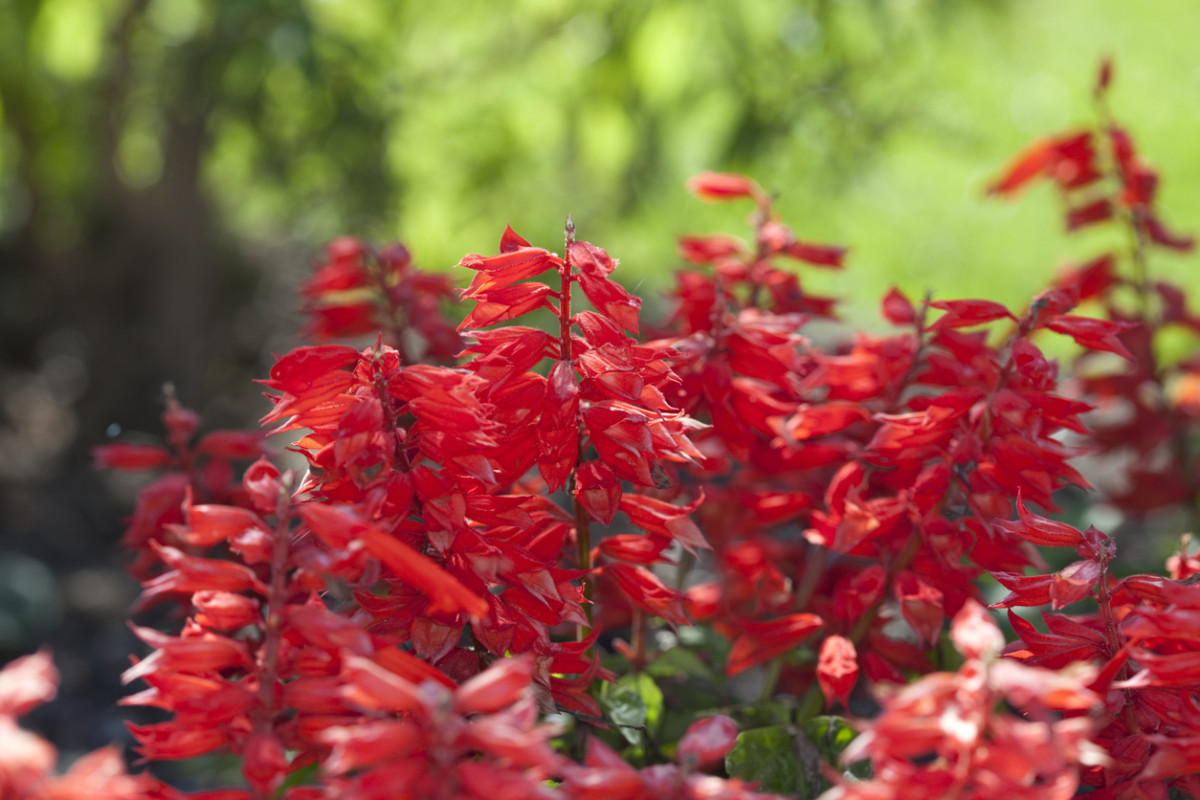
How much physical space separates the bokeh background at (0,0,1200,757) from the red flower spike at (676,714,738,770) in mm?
1733

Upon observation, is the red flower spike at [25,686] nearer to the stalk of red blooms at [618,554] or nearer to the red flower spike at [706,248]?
the stalk of red blooms at [618,554]

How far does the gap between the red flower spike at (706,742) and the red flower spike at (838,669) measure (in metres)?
0.28

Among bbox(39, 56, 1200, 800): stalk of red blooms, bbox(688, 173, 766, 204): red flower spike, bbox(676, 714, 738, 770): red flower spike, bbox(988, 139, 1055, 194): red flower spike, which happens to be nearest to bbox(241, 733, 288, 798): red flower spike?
bbox(39, 56, 1200, 800): stalk of red blooms

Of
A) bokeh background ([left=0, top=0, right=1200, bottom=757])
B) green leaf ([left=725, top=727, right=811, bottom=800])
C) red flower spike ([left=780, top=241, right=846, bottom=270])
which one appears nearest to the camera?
green leaf ([left=725, top=727, right=811, bottom=800])

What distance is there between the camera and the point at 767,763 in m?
1.04

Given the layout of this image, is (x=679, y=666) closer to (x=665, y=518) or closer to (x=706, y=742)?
(x=665, y=518)

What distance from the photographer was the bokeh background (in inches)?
104

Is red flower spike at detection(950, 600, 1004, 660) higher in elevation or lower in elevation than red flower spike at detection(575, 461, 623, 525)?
lower

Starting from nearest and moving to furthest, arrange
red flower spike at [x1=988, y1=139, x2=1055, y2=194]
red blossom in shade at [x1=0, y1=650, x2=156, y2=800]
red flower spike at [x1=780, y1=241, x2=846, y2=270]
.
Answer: red blossom in shade at [x1=0, y1=650, x2=156, y2=800], red flower spike at [x1=780, y1=241, x2=846, y2=270], red flower spike at [x1=988, y1=139, x2=1055, y2=194]

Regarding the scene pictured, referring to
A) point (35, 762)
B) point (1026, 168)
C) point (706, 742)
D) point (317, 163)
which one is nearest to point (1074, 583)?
point (706, 742)

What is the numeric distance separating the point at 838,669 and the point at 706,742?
321 millimetres

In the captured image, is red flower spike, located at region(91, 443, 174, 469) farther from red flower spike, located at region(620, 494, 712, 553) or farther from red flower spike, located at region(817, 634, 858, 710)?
red flower spike, located at region(817, 634, 858, 710)

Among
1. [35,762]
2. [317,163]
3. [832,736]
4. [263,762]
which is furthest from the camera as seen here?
[317,163]

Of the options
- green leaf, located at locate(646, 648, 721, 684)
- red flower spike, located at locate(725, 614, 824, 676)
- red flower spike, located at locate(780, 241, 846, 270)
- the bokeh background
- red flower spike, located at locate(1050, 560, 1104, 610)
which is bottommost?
green leaf, located at locate(646, 648, 721, 684)
